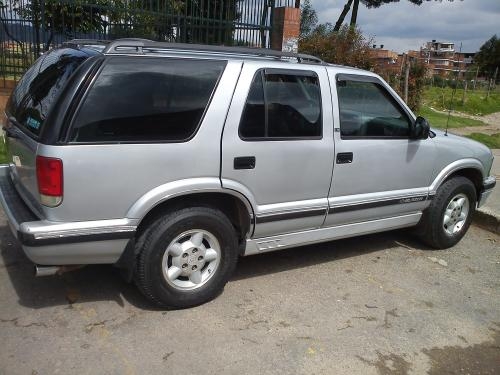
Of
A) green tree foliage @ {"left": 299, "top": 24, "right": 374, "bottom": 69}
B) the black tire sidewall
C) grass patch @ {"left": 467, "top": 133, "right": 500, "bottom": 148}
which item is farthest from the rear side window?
grass patch @ {"left": 467, "top": 133, "right": 500, "bottom": 148}

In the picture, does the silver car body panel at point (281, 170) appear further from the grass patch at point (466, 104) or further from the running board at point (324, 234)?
the grass patch at point (466, 104)

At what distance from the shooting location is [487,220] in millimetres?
6250

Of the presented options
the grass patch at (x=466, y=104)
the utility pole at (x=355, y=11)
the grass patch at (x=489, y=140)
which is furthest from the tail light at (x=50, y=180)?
the utility pole at (x=355, y=11)

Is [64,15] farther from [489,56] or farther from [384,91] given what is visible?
[489,56]

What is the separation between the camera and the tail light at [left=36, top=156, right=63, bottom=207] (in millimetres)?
3012

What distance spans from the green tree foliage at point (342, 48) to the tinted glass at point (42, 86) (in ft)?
31.5

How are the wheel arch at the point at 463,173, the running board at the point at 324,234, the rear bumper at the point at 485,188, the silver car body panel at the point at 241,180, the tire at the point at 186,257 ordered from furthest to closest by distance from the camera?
the rear bumper at the point at 485,188 < the wheel arch at the point at 463,173 < the running board at the point at 324,234 < the tire at the point at 186,257 < the silver car body panel at the point at 241,180

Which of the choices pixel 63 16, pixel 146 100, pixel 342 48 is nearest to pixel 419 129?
pixel 146 100

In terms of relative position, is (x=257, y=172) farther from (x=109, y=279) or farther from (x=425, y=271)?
(x=425, y=271)

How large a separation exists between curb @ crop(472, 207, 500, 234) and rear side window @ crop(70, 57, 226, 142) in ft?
13.8

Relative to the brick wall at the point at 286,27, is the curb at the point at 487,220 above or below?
below

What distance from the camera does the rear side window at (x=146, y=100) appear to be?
10.3ft

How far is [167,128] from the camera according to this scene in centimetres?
336

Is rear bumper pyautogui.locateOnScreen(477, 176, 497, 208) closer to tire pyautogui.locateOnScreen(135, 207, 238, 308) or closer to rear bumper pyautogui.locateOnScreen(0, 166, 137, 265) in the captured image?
tire pyautogui.locateOnScreen(135, 207, 238, 308)
